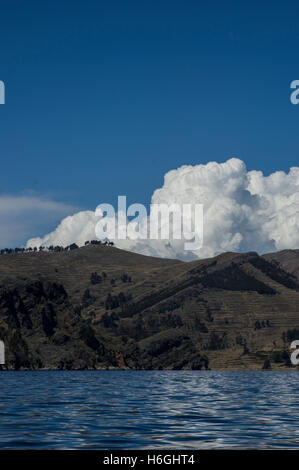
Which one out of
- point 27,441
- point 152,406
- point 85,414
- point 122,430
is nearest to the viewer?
point 27,441

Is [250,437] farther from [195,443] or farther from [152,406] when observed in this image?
[152,406]

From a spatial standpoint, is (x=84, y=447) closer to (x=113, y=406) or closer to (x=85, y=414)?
(x=85, y=414)

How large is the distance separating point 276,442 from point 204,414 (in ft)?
70.6

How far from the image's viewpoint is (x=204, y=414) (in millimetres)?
65562

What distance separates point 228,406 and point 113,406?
12.4 meters
